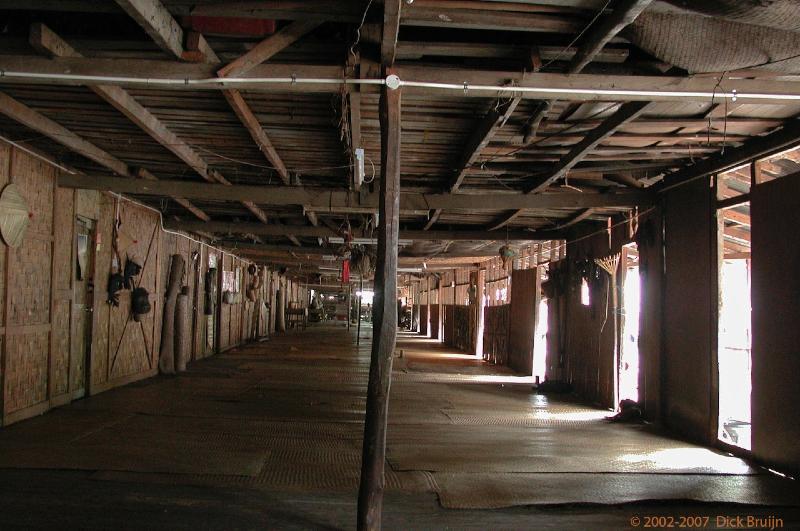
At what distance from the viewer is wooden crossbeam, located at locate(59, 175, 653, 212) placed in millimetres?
7141

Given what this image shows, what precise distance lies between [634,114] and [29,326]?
6.57 meters

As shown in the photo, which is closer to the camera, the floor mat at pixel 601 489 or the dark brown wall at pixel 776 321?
the floor mat at pixel 601 489

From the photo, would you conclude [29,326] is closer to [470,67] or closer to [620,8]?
[470,67]

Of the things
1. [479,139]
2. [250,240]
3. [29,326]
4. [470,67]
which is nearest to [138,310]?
[29,326]

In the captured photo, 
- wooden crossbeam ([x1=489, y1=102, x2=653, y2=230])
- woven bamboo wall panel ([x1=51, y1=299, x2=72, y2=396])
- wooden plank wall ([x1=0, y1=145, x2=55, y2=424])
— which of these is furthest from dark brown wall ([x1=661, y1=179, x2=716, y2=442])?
woven bamboo wall panel ([x1=51, y1=299, x2=72, y2=396])

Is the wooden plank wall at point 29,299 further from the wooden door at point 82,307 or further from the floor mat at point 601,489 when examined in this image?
the floor mat at point 601,489

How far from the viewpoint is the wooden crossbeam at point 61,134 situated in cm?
495

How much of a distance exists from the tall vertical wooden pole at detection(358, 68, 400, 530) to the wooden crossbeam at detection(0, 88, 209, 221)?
344cm

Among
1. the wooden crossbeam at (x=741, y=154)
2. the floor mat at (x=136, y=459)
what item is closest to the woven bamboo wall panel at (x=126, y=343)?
the floor mat at (x=136, y=459)

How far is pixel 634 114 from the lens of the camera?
4.64 m

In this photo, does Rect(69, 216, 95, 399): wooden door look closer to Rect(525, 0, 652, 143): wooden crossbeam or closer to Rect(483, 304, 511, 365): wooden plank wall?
Rect(525, 0, 652, 143): wooden crossbeam

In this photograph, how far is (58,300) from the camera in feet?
Result: 22.6

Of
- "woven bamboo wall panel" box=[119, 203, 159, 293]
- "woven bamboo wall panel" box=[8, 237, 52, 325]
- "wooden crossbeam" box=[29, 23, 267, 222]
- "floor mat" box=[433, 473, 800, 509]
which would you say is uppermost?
"wooden crossbeam" box=[29, 23, 267, 222]

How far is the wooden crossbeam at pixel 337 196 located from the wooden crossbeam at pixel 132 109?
35 centimetres
